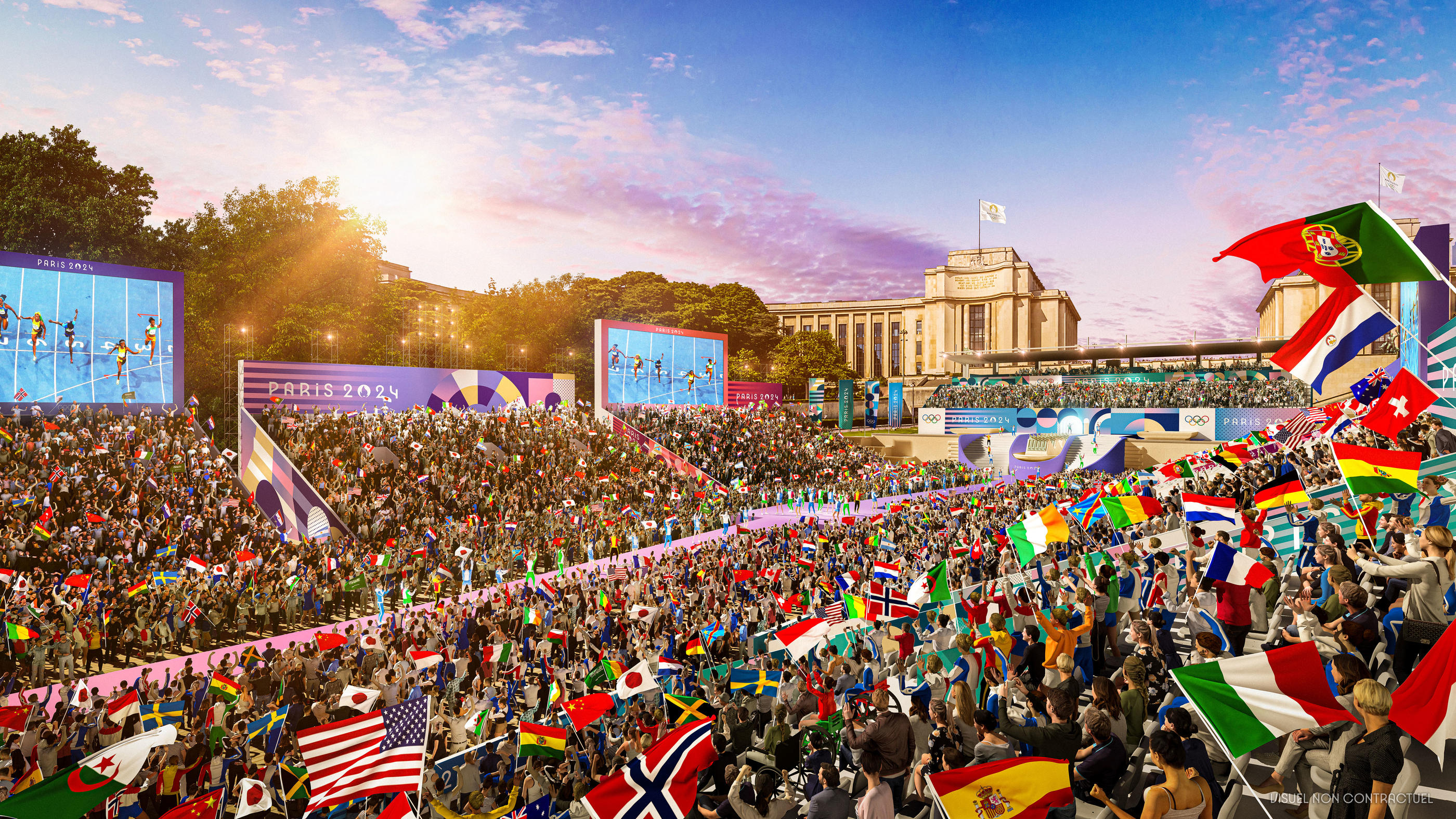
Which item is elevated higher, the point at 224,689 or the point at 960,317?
the point at 960,317

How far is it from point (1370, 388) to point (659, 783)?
20251mm

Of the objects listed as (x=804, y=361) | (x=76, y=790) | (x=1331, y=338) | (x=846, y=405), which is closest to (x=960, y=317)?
(x=804, y=361)

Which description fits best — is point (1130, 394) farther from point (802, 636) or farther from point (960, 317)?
point (802, 636)

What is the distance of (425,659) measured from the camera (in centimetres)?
1141

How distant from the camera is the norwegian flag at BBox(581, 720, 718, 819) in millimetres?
5543

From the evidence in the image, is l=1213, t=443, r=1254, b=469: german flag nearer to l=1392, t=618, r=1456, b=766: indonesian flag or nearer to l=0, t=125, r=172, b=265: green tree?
l=1392, t=618, r=1456, b=766: indonesian flag

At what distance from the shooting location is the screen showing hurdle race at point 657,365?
134 feet

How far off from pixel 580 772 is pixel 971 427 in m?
46.8

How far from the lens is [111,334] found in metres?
24.4

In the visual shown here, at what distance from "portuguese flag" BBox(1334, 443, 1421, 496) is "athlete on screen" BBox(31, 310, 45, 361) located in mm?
31892

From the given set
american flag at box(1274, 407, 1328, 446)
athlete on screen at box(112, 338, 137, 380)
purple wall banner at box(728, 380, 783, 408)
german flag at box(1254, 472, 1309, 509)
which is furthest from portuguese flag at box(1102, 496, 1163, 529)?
purple wall banner at box(728, 380, 783, 408)

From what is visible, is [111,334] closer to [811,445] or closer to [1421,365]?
[811,445]

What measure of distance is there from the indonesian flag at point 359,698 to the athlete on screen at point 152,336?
22.6 metres

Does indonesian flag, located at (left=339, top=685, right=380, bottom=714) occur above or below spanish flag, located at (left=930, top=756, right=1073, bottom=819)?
below
